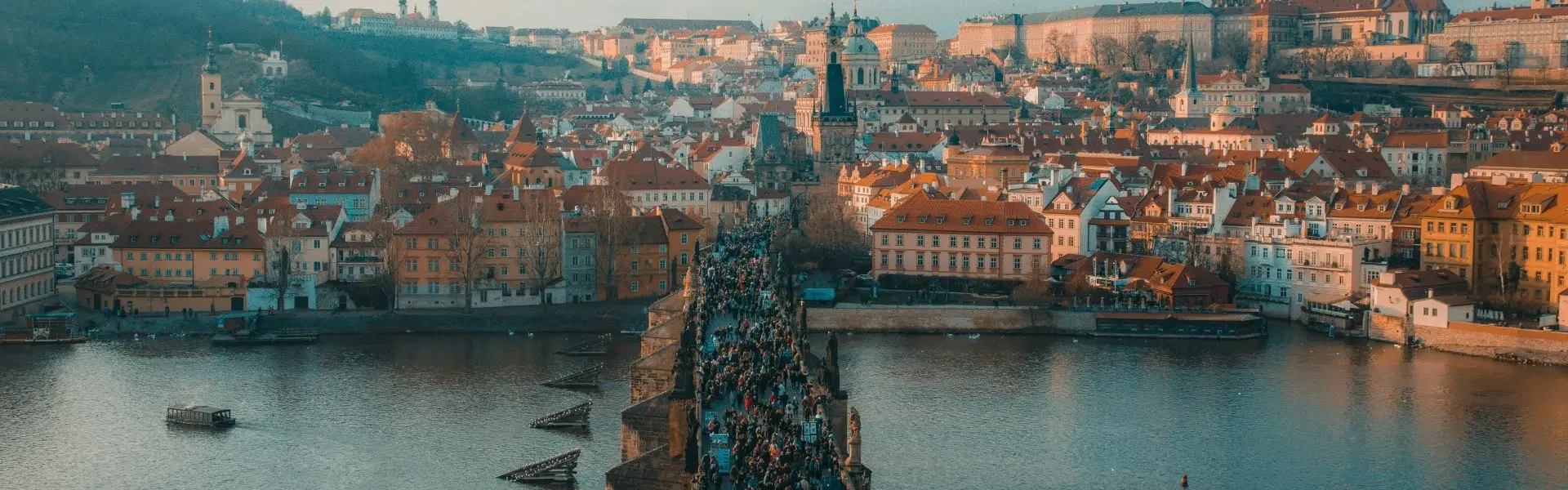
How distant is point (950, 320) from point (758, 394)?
56.5ft

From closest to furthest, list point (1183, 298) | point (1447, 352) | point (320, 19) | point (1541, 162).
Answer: point (1447, 352)
point (1183, 298)
point (1541, 162)
point (320, 19)

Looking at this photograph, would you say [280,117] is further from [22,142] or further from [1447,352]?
[1447,352]

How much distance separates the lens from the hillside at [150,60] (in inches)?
3243

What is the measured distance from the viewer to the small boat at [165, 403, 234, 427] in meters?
27.8

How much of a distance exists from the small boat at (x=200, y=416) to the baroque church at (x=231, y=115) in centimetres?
4111

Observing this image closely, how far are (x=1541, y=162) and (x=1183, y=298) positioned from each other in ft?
43.3

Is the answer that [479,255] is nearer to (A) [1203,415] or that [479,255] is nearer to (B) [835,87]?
(A) [1203,415]

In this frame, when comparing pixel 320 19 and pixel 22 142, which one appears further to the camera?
pixel 320 19

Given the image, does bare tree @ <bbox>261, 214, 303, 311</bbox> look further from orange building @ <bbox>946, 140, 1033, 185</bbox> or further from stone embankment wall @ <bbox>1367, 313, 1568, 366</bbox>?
stone embankment wall @ <bbox>1367, 313, 1568, 366</bbox>

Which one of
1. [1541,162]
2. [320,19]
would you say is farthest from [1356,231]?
[320,19]

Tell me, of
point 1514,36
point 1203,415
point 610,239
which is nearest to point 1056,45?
point 1514,36

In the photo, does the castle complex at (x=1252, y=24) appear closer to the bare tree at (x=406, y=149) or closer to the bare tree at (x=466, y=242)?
the bare tree at (x=406, y=149)

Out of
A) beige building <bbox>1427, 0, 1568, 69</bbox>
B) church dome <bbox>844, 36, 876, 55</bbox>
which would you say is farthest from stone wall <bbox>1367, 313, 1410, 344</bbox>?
beige building <bbox>1427, 0, 1568, 69</bbox>

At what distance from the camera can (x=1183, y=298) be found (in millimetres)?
38469
